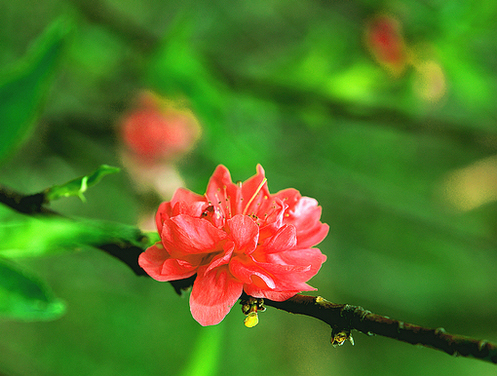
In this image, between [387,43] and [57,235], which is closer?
[57,235]

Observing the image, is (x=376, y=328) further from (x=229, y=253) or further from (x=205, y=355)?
(x=205, y=355)

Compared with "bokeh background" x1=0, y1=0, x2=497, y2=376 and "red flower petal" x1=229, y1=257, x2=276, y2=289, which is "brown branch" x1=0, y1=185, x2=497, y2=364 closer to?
"red flower petal" x1=229, y1=257, x2=276, y2=289

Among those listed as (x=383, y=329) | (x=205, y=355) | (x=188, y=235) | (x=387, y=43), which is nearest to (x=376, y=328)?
(x=383, y=329)

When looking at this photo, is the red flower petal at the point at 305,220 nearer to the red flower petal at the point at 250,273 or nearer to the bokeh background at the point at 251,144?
the red flower petal at the point at 250,273

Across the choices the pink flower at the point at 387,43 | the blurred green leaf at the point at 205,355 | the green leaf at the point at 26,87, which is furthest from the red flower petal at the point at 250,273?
the pink flower at the point at 387,43

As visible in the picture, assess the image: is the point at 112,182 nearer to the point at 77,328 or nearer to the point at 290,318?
the point at 77,328

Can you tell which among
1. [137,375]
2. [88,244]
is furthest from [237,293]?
[137,375]
